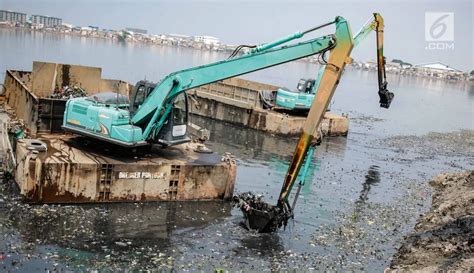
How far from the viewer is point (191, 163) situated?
15.1 meters

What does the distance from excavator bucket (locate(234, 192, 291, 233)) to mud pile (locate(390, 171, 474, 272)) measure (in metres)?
2.88

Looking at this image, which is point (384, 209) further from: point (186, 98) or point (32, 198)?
point (32, 198)

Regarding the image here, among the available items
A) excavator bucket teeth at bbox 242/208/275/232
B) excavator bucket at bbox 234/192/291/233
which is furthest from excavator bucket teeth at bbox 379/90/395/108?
excavator bucket teeth at bbox 242/208/275/232

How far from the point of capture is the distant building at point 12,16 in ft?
593

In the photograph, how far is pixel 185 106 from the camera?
1525 cm

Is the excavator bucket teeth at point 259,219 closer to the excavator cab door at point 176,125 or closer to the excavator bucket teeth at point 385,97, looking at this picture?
the excavator cab door at point 176,125

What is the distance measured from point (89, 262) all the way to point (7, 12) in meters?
194

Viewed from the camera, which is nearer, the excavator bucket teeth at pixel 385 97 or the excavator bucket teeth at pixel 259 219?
the excavator bucket teeth at pixel 259 219

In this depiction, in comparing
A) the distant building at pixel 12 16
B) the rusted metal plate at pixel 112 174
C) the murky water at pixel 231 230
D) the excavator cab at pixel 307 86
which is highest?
the distant building at pixel 12 16

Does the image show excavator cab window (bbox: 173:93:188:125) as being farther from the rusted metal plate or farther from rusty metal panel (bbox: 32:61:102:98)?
rusty metal panel (bbox: 32:61:102:98)

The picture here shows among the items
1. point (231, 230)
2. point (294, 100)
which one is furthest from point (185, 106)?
point (294, 100)

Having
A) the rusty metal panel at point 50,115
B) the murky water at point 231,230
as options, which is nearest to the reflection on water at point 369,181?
the murky water at point 231,230

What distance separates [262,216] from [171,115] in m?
3.89

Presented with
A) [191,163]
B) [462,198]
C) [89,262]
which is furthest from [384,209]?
[89,262]
